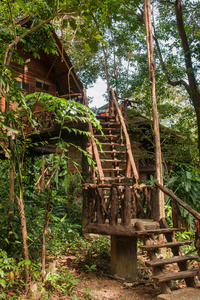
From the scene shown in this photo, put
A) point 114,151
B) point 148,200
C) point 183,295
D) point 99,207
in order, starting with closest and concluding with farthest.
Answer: point 183,295 → point 99,207 → point 148,200 → point 114,151

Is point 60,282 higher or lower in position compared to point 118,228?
lower

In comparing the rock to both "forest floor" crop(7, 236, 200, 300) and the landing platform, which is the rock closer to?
"forest floor" crop(7, 236, 200, 300)

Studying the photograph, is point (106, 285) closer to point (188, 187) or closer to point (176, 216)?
point (176, 216)

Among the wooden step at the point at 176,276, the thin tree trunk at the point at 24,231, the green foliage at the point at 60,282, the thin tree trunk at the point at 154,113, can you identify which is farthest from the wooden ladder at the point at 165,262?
the thin tree trunk at the point at 154,113

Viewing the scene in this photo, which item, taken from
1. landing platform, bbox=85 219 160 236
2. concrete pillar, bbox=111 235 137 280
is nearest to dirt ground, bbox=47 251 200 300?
concrete pillar, bbox=111 235 137 280

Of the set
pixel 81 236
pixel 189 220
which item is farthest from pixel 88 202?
pixel 189 220

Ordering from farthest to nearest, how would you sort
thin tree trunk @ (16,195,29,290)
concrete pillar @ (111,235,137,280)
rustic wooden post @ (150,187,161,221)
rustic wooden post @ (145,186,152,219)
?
rustic wooden post @ (145,186,152,219), rustic wooden post @ (150,187,161,221), concrete pillar @ (111,235,137,280), thin tree trunk @ (16,195,29,290)

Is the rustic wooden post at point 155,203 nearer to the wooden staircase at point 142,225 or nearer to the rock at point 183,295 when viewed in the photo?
the wooden staircase at point 142,225

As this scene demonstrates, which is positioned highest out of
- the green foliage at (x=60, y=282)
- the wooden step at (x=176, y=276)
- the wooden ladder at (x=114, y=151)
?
the wooden ladder at (x=114, y=151)

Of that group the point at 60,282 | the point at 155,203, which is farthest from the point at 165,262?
the point at 60,282

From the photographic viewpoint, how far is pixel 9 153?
3748mm

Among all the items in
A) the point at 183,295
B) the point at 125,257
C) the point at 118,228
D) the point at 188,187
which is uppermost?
the point at 188,187

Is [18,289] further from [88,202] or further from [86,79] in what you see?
[86,79]

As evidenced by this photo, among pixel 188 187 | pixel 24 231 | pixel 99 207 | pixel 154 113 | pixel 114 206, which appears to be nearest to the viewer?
pixel 24 231
